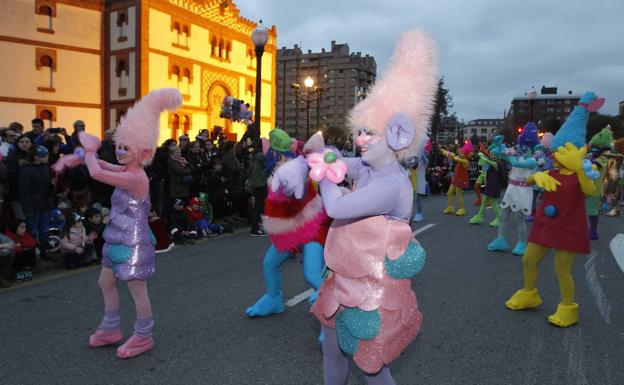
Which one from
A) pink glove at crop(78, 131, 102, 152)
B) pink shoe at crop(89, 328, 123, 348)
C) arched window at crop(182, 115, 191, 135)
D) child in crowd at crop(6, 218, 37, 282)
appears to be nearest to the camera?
pink glove at crop(78, 131, 102, 152)

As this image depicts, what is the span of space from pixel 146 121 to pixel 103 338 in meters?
1.77

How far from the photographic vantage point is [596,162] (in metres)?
10.0

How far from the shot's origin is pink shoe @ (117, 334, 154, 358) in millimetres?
3615

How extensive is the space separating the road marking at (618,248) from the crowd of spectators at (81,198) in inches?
235

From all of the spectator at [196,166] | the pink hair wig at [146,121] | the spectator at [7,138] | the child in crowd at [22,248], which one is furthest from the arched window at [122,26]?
the pink hair wig at [146,121]

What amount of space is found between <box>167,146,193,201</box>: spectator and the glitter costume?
15.0 feet

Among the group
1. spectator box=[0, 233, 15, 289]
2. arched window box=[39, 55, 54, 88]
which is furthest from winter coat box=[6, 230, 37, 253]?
arched window box=[39, 55, 54, 88]

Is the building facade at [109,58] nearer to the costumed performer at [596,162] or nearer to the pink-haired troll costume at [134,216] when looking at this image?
the costumed performer at [596,162]

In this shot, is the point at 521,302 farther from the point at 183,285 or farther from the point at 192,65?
the point at 192,65

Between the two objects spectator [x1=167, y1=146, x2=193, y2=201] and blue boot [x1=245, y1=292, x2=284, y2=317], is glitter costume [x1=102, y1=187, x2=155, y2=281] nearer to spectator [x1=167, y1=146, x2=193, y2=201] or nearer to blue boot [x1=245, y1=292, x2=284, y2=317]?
blue boot [x1=245, y1=292, x2=284, y2=317]

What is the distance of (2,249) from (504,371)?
209 inches

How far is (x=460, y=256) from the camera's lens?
7.38 metres

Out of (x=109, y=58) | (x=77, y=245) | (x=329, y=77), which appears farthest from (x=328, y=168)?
(x=329, y=77)

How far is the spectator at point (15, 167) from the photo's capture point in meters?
6.23
